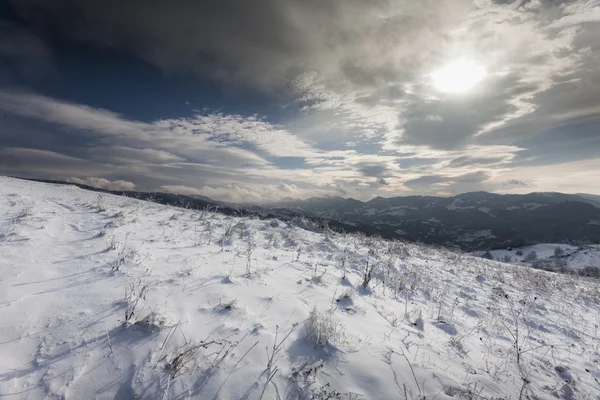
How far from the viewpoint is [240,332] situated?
3631mm

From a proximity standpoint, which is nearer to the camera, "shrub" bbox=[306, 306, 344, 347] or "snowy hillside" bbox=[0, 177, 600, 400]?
"snowy hillside" bbox=[0, 177, 600, 400]

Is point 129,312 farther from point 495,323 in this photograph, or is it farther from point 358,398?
point 495,323

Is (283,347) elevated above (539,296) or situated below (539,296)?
above

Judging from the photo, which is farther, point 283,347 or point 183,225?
point 183,225

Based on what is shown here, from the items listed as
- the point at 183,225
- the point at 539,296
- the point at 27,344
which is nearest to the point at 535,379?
the point at 27,344

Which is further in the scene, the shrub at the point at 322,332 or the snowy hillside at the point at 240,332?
the shrub at the point at 322,332

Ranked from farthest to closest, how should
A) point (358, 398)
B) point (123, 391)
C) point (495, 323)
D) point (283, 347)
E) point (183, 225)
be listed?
point (183, 225)
point (495, 323)
point (283, 347)
point (358, 398)
point (123, 391)

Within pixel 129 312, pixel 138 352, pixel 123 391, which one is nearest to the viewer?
pixel 123 391

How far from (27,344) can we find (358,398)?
377cm

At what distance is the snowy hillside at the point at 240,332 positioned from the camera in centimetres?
281

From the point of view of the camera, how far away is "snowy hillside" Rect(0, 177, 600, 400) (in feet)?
9.23

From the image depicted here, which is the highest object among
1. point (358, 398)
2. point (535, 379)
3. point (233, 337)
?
point (233, 337)

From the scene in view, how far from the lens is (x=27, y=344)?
305 cm

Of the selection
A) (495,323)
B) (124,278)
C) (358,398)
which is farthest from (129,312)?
(495,323)
